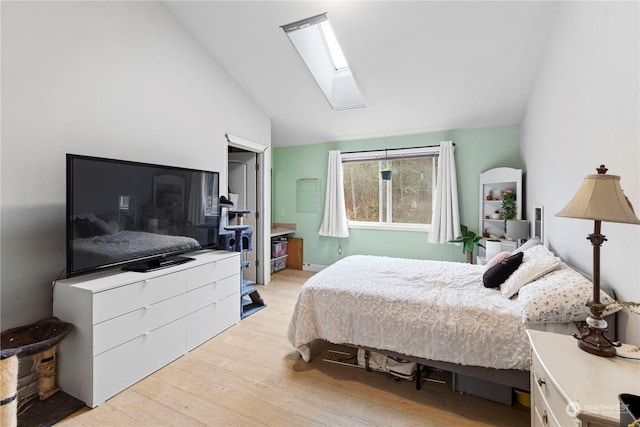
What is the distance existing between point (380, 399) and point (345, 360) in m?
0.47

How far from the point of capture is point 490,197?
365 centimetres

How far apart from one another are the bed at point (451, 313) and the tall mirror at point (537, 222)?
0.73 meters

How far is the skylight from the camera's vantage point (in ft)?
9.09

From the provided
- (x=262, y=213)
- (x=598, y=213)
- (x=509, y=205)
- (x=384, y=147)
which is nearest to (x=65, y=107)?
(x=262, y=213)

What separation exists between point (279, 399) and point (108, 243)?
1.60m

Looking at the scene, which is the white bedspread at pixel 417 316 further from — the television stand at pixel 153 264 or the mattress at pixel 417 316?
the television stand at pixel 153 264

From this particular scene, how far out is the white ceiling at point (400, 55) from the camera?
2.36m

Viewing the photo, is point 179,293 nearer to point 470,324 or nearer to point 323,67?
point 470,324

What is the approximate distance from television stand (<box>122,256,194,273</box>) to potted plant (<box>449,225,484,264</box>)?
3335 mm

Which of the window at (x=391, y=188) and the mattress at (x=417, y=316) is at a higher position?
the window at (x=391, y=188)

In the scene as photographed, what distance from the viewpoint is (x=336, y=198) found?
452 cm

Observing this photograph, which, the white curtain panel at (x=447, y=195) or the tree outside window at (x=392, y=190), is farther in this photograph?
the tree outside window at (x=392, y=190)

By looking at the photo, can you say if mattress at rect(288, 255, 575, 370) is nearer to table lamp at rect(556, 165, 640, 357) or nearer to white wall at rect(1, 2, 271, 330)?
table lamp at rect(556, 165, 640, 357)

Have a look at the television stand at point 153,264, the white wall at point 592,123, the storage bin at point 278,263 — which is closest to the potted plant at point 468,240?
the white wall at point 592,123
